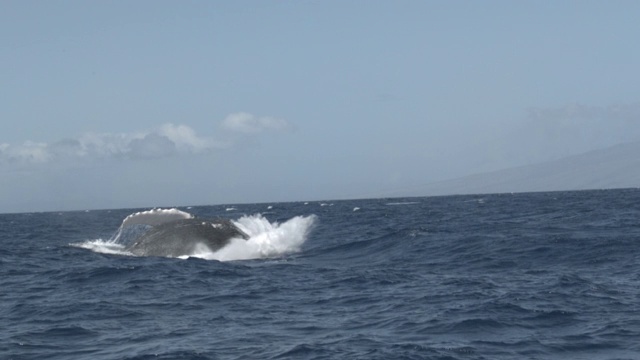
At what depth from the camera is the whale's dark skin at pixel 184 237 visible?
94.1 ft

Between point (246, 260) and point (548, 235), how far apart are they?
1003cm

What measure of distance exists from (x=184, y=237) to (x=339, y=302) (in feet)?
40.7

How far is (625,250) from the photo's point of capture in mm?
25297

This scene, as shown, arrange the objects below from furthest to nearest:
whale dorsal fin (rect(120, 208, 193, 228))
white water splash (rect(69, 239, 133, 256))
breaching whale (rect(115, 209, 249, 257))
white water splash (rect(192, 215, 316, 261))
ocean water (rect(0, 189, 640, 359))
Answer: whale dorsal fin (rect(120, 208, 193, 228)) → white water splash (rect(69, 239, 133, 256)) → breaching whale (rect(115, 209, 249, 257)) → white water splash (rect(192, 215, 316, 261)) → ocean water (rect(0, 189, 640, 359))

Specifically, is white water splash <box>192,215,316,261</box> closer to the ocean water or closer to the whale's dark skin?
the ocean water

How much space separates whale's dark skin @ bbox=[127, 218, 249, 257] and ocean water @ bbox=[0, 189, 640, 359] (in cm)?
50

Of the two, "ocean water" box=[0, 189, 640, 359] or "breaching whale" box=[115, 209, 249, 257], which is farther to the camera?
"breaching whale" box=[115, 209, 249, 257]

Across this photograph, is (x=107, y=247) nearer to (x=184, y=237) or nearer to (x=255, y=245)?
(x=184, y=237)

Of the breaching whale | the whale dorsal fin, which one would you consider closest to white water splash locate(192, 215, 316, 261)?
the breaching whale

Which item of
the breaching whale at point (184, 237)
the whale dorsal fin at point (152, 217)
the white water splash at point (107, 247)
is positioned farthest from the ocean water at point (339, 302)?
the whale dorsal fin at point (152, 217)

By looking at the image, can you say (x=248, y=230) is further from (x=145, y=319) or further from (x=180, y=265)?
(x=145, y=319)

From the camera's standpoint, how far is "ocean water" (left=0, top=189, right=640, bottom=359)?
44.3 ft

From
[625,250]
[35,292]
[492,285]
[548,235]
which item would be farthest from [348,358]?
[548,235]

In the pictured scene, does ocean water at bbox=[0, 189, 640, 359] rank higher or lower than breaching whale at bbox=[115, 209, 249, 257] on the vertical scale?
lower
